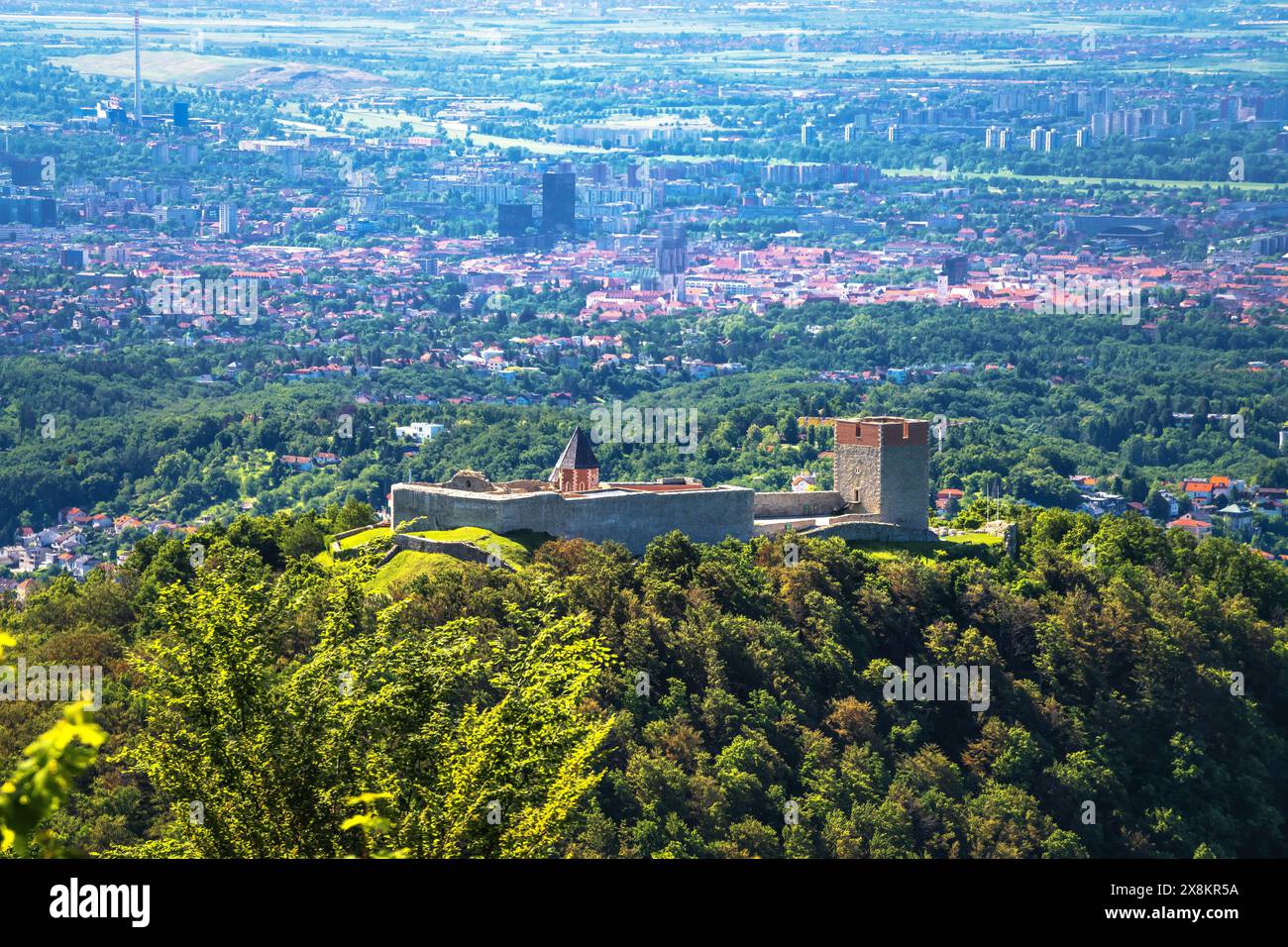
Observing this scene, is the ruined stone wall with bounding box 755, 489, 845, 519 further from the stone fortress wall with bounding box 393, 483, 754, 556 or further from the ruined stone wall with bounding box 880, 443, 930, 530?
the stone fortress wall with bounding box 393, 483, 754, 556

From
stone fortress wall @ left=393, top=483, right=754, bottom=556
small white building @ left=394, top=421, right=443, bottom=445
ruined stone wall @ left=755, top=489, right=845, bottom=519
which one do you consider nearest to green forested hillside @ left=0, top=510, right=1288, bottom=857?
stone fortress wall @ left=393, top=483, right=754, bottom=556

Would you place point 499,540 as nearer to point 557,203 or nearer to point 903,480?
point 903,480

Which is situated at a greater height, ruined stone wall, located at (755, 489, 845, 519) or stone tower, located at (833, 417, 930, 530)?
stone tower, located at (833, 417, 930, 530)

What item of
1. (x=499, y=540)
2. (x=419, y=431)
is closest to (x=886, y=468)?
(x=499, y=540)

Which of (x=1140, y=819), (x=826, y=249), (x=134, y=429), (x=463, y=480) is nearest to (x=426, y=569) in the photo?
(x=463, y=480)

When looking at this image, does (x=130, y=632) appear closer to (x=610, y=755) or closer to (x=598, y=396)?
(x=610, y=755)

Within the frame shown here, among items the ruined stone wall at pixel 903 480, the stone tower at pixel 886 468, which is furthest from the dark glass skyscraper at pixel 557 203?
the ruined stone wall at pixel 903 480
